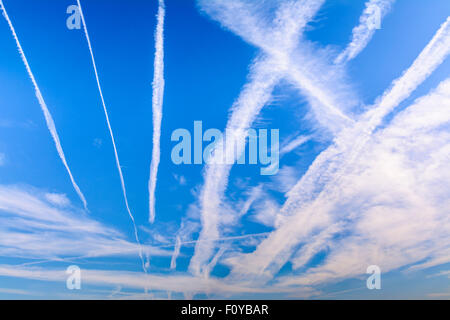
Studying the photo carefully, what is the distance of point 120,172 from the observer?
79.2 ft
